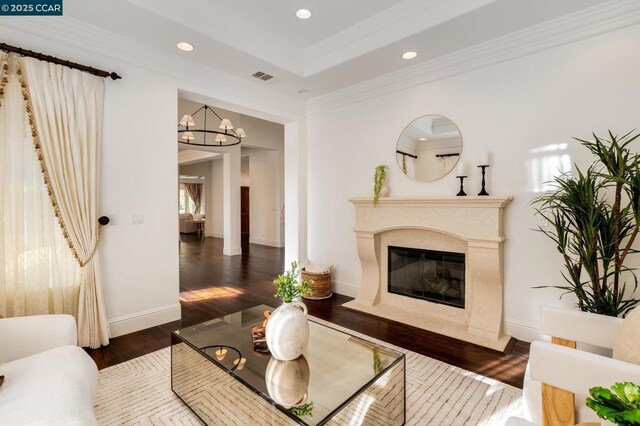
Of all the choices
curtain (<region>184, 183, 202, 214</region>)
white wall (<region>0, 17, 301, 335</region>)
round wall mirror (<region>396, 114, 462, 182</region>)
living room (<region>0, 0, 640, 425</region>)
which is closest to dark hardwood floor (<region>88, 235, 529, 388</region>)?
living room (<region>0, 0, 640, 425</region>)

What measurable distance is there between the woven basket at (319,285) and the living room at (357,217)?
0.09 feet

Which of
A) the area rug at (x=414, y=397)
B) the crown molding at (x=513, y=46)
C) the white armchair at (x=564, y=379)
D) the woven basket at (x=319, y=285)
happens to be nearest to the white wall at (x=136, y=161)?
the area rug at (x=414, y=397)

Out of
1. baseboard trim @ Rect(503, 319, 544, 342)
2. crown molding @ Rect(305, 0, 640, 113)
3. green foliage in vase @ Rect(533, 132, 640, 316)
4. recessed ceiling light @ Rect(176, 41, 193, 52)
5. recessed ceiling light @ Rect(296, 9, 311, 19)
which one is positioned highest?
recessed ceiling light @ Rect(296, 9, 311, 19)

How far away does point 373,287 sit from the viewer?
3934mm

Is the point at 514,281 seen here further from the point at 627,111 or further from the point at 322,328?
the point at 322,328

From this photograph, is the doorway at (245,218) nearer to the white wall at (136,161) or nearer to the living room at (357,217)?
the living room at (357,217)

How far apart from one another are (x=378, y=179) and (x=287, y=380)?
9.11 feet

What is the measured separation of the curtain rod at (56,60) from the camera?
7.75 ft

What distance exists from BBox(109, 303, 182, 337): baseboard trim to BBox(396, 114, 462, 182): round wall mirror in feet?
10.2

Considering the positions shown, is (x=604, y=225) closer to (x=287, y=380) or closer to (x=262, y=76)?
(x=287, y=380)

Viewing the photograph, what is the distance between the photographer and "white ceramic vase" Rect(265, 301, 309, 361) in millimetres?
1741

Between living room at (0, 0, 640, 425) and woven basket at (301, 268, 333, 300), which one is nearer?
living room at (0, 0, 640, 425)

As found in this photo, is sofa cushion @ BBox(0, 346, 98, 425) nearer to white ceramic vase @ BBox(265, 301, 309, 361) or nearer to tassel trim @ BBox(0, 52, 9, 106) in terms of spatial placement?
Answer: white ceramic vase @ BBox(265, 301, 309, 361)

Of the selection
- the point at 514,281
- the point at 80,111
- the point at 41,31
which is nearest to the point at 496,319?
the point at 514,281
